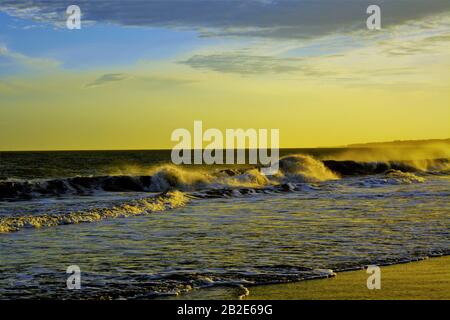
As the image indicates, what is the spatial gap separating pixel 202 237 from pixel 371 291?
5.58 meters

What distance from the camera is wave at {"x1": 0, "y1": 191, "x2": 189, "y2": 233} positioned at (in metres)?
16.4

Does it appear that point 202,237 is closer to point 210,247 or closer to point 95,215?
point 210,247

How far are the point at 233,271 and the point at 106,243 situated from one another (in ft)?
12.6

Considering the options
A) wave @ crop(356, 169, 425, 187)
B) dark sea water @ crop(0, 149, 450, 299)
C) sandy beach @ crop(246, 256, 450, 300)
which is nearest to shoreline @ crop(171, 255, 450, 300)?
sandy beach @ crop(246, 256, 450, 300)

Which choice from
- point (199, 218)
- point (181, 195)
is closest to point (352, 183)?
point (181, 195)

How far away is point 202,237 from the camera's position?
13.8 m

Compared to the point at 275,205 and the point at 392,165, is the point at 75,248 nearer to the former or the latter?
the point at 275,205

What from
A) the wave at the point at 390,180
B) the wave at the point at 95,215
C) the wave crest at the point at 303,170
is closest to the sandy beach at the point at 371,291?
the wave at the point at 95,215

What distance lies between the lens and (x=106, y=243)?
13133mm

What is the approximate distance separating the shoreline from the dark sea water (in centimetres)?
31

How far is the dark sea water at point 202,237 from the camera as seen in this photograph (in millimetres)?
9773

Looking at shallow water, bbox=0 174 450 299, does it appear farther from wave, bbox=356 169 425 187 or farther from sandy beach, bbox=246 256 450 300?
wave, bbox=356 169 425 187

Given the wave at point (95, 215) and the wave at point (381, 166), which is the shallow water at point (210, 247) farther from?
the wave at point (381, 166)

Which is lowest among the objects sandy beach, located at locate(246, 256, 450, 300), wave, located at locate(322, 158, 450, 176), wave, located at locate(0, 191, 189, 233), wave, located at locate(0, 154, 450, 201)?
wave, located at locate(322, 158, 450, 176)
